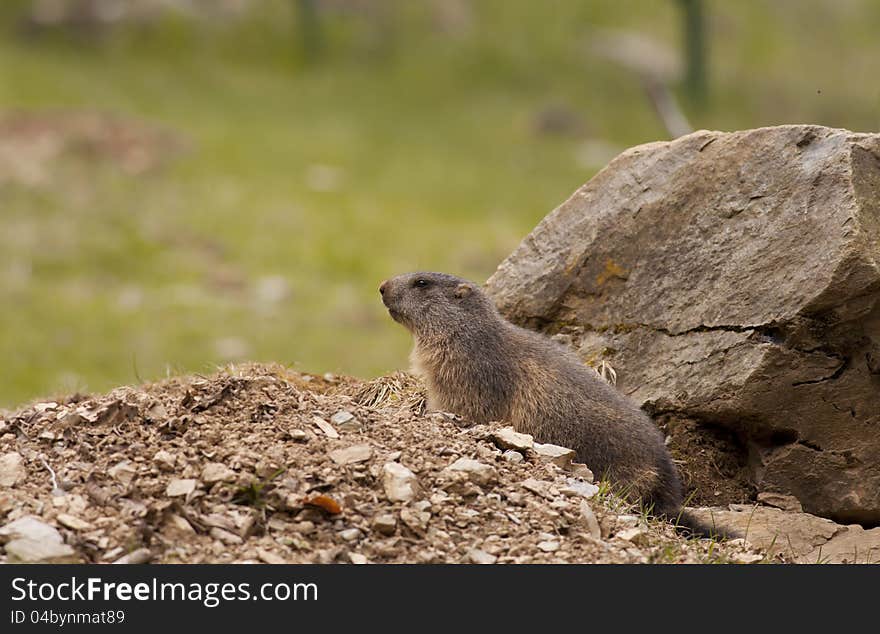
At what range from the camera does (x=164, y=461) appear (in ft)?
18.1

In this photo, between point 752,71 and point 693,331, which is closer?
point 693,331

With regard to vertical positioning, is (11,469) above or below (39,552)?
above

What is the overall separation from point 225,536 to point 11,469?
131 cm

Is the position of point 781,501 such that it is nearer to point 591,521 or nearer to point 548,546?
point 591,521

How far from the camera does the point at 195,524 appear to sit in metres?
5.09

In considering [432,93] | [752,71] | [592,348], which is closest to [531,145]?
[432,93]

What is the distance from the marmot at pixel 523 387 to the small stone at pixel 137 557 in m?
2.60

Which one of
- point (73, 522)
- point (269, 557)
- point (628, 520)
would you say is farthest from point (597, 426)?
point (73, 522)

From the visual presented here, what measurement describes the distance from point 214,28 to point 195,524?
1091 inches

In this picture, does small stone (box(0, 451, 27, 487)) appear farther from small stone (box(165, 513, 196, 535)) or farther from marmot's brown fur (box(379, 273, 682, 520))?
marmot's brown fur (box(379, 273, 682, 520))

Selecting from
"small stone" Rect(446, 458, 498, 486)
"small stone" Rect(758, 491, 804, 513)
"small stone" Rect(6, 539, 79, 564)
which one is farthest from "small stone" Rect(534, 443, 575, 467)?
"small stone" Rect(6, 539, 79, 564)

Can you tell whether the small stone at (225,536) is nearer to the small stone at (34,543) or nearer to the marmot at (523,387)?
the small stone at (34,543)

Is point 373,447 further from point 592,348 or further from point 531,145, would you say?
point 531,145

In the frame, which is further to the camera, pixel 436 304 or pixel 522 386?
pixel 436 304
